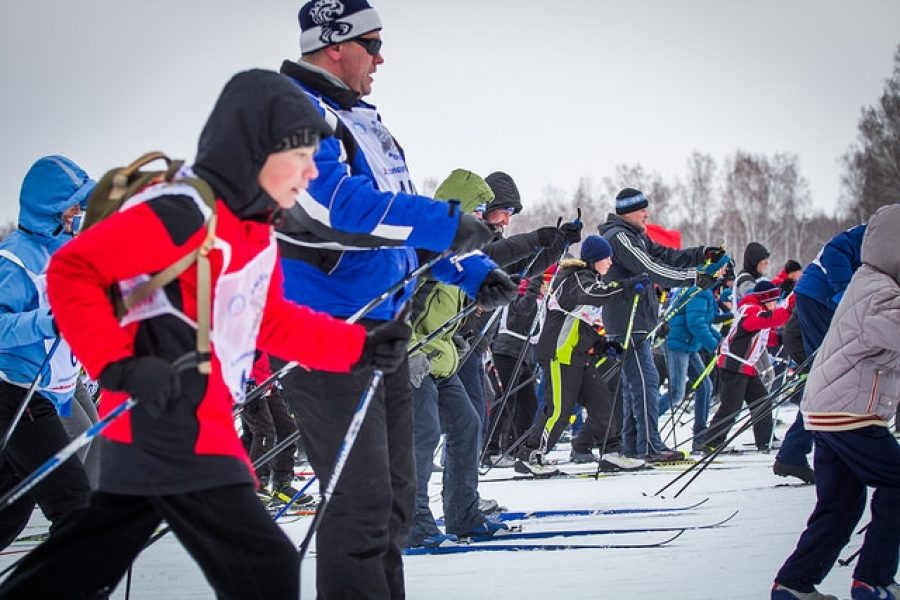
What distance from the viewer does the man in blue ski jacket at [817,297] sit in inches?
256

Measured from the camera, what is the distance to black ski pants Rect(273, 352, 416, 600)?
2.96 meters

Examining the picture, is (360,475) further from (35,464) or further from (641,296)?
(641,296)

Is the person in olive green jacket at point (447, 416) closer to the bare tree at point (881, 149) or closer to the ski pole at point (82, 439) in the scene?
the ski pole at point (82, 439)

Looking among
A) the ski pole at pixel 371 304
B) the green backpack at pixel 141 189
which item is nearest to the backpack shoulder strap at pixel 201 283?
the green backpack at pixel 141 189

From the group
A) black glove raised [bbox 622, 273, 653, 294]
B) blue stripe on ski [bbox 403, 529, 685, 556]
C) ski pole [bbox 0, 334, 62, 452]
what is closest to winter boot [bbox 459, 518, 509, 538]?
blue stripe on ski [bbox 403, 529, 685, 556]

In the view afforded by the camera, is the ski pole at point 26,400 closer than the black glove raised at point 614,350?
Yes

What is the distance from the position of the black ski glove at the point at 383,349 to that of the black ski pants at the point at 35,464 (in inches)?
73.9

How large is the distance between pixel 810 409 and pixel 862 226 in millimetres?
2895

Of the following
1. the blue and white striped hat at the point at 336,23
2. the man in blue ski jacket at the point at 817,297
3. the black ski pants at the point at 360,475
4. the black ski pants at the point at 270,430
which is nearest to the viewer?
the black ski pants at the point at 360,475

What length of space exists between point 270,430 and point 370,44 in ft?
17.5

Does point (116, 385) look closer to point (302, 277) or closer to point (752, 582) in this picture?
point (302, 277)

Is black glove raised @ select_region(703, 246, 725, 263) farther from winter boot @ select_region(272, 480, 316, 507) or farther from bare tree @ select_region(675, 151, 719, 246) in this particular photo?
bare tree @ select_region(675, 151, 719, 246)

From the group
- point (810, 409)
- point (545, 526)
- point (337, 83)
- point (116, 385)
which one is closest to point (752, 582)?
point (810, 409)

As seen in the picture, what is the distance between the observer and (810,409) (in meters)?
4.05
